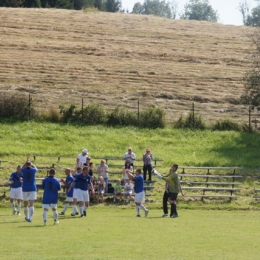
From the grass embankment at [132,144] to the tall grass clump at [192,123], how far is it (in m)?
1.19

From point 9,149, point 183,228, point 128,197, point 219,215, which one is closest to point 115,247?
point 183,228

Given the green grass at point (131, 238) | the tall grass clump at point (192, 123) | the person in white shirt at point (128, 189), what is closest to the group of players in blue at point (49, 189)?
the green grass at point (131, 238)

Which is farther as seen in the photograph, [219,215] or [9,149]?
[9,149]

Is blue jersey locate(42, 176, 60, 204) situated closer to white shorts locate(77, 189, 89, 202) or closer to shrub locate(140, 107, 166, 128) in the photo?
white shorts locate(77, 189, 89, 202)

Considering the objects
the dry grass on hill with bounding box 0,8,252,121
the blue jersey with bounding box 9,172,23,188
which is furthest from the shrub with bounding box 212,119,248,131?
the blue jersey with bounding box 9,172,23,188

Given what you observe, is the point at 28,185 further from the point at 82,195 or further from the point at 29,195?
the point at 82,195

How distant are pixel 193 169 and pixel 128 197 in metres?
7.53

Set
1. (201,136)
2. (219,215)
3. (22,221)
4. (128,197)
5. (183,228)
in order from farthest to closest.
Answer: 1. (201,136)
2. (128,197)
3. (219,215)
4. (22,221)
5. (183,228)

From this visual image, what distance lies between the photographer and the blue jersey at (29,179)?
24.5 meters

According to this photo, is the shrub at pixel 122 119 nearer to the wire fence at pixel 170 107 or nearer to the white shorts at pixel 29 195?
the wire fence at pixel 170 107

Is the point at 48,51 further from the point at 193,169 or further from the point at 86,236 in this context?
the point at 86,236

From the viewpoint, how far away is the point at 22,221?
24281 millimetres

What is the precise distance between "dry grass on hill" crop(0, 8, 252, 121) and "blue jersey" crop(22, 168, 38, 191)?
29493mm

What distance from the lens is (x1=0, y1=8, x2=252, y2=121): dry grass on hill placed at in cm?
5978
